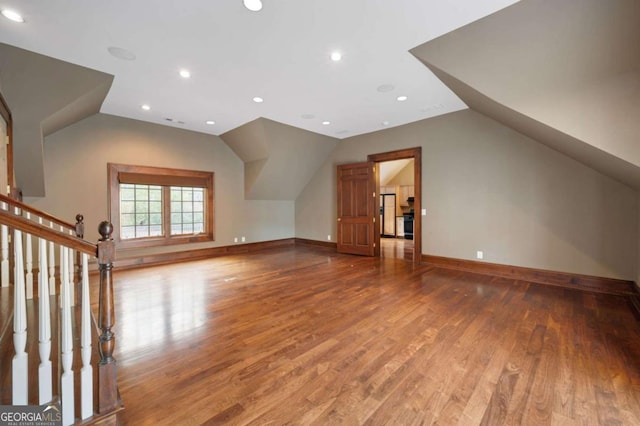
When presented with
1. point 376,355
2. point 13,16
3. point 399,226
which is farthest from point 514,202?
point 13,16

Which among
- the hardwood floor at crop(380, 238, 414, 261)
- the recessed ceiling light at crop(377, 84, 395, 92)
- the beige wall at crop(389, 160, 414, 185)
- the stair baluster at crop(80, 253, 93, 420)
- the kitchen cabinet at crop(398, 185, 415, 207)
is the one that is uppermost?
the recessed ceiling light at crop(377, 84, 395, 92)

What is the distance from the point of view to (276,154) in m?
6.23

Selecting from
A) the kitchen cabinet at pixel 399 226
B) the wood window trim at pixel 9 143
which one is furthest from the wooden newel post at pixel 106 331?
the kitchen cabinet at pixel 399 226

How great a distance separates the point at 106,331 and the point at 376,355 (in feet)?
6.15

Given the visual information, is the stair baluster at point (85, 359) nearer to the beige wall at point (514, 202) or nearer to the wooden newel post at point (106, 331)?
the wooden newel post at point (106, 331)

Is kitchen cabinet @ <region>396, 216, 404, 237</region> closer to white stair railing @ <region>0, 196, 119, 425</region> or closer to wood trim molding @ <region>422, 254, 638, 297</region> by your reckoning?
wood trim molding @ <region>422, 254, 638, 297</region>

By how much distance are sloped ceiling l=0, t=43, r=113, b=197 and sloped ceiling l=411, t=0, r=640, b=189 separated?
167 inches

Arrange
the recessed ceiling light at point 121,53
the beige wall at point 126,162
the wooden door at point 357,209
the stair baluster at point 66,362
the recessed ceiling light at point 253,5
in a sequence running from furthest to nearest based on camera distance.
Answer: the wooden door at point 357,209
the beige wall at point 126,162
the recessed ceiling light at point 121,53
the recessed ceiling light at point 253,5
the stair baluster at point 66,362

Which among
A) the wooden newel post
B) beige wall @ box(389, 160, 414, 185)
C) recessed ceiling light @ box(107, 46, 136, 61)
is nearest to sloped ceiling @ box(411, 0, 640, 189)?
recessed ceiling light @ box(107, 46, 136, 61)

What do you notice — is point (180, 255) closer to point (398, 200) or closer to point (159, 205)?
point (159, 205)

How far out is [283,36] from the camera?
108 inches

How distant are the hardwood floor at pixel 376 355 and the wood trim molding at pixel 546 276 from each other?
0.26 metres

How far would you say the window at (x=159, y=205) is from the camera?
5234mm

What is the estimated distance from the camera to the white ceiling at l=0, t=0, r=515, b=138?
2.39 meters
